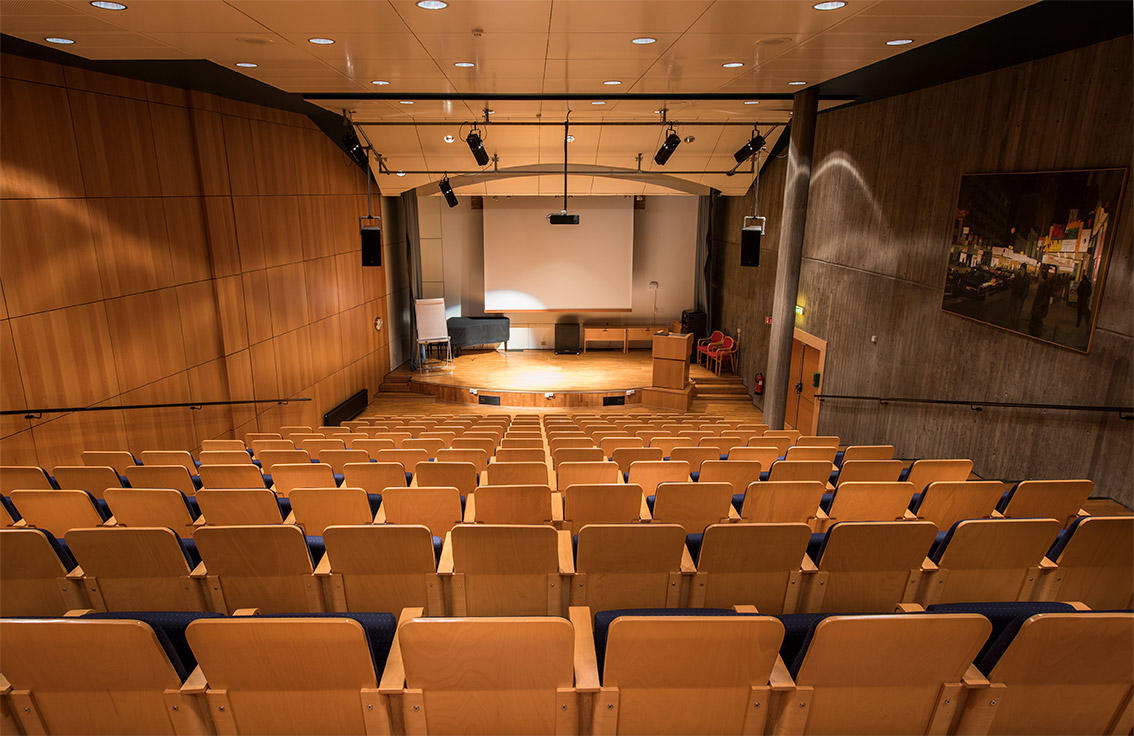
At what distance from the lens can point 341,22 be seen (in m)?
4.55

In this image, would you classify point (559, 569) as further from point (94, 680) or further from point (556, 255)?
point (556, 255)

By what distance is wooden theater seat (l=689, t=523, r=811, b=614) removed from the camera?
265 cm

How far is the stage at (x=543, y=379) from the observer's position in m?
12.8

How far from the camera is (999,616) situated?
216cm

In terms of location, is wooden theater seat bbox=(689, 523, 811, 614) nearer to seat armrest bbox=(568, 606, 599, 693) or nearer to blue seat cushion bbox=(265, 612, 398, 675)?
seat armrest bbox=(568, 606, 599, 693)

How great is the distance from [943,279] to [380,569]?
6418mm

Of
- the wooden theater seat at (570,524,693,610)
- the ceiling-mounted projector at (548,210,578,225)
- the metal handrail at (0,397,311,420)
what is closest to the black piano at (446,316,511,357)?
the ceiling-mounted projector at (548,210,578,225)

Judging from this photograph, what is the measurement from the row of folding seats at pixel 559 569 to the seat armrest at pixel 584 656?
47 cm

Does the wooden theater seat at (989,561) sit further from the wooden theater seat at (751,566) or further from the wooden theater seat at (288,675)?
the wooden theater seat at (288,675)

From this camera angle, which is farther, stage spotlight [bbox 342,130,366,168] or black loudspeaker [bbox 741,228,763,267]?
stage spotlight [bbox 342,130,366,168]

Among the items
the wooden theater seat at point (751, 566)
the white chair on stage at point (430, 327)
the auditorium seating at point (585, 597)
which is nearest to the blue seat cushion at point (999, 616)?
the auditorium seating at point (585, 597)

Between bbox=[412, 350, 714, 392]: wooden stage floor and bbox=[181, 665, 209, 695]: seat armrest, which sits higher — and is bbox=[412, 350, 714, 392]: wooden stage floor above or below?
below

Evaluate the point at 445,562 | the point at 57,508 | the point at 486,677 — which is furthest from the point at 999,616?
the point at 57,508

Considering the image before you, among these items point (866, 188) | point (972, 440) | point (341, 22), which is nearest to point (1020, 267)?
point (972, 440)
